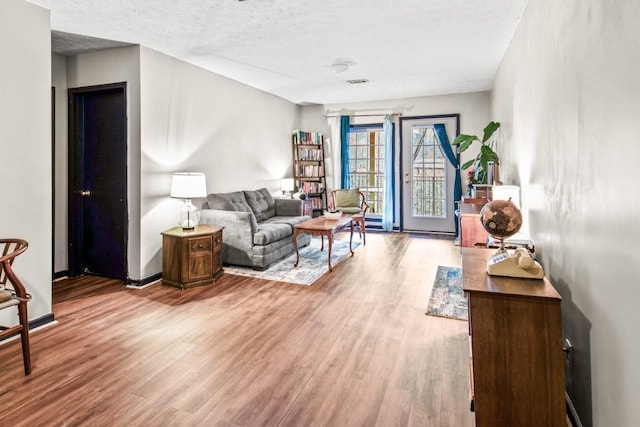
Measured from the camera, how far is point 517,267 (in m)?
1.83

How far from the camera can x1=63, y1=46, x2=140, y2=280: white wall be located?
400 centimetres

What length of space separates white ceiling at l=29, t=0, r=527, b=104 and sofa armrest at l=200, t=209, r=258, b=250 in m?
1.90

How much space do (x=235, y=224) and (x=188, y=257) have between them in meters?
0.83

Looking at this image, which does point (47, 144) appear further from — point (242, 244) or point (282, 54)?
point (282, 54)

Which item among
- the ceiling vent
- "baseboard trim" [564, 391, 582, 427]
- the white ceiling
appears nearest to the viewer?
"baseboard trim" [564, 391, 582, 427]

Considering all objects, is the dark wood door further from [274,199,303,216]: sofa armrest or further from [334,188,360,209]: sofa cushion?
[334,188,360,209]: sofa cushion

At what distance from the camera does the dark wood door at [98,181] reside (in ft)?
13.7

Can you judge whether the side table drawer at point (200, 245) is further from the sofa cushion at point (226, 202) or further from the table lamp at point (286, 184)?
the table lamp at point (286, 184)

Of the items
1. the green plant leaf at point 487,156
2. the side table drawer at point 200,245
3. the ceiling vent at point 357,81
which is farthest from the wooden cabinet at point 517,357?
the ceiling vent at point 357,81

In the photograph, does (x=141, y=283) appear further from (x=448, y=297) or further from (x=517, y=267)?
(x=517, y=267)

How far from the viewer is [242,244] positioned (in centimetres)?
463

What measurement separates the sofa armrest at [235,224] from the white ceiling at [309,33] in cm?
190

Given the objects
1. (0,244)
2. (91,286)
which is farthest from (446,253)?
(0,244)

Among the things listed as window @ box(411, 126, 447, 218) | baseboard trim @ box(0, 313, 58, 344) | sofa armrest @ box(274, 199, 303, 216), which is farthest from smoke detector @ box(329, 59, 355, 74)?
baseboard trim @ box(0, 313, 58, 344)
